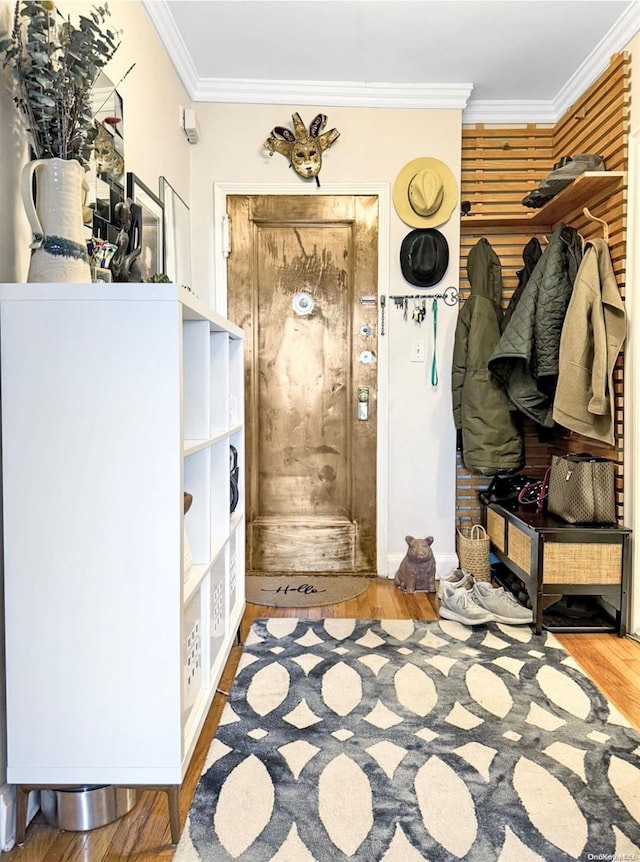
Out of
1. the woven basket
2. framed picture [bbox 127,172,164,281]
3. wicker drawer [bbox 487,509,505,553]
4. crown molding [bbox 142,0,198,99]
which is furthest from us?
the woven basket

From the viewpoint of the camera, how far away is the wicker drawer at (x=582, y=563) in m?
2.50

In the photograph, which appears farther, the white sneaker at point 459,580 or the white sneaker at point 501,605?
the white sneaker at point 459,580

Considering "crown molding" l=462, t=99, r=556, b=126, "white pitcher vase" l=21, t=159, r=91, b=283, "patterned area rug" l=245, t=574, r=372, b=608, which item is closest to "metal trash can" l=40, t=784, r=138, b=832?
"white pitcher vase" l=21, t=159, r=91, b=283

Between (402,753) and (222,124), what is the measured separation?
2.97m

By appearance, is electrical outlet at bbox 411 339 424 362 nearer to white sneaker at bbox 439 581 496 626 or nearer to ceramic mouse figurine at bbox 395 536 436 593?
ceramic mouse figurine at bbox 395 536 436 593

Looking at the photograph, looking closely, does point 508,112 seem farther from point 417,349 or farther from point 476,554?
point 476,554

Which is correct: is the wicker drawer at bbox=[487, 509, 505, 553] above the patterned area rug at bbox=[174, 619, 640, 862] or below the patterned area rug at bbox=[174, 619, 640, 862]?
above

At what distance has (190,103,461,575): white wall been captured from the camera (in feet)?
10.3

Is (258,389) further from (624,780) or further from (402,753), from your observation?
(624,780)

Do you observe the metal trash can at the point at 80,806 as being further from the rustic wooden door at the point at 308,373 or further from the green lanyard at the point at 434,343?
the green lanyard at the point at 434,343

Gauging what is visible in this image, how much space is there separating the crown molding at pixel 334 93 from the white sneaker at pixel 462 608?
243 cm

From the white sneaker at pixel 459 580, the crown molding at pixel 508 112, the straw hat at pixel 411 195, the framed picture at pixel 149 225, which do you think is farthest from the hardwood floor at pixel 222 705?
the crown molding at pixel 508 112

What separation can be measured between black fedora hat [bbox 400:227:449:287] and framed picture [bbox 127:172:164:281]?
4.16 ft

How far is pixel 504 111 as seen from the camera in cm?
331
